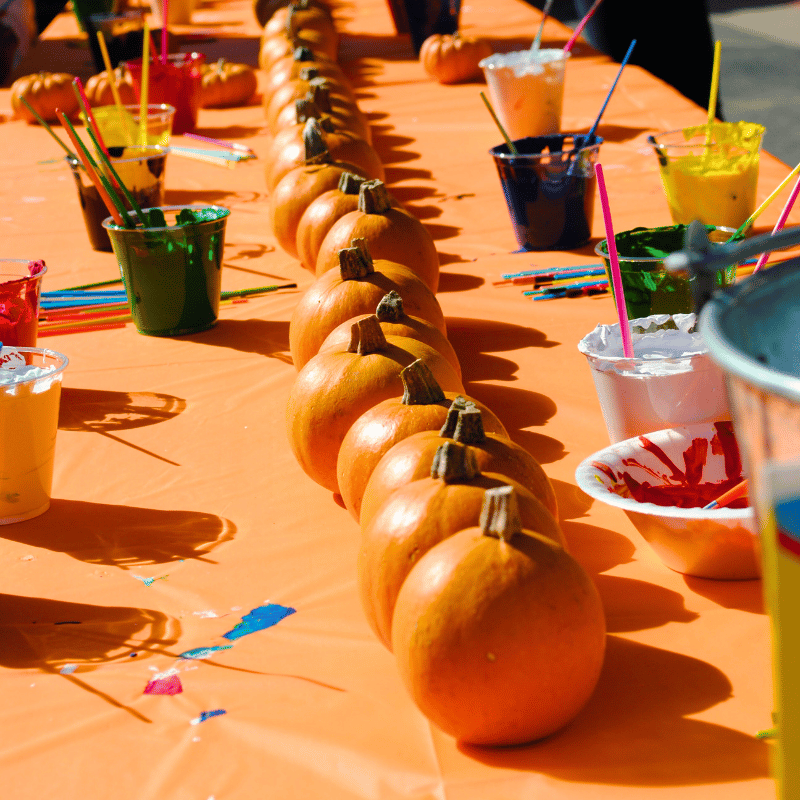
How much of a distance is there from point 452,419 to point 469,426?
1.0 inches

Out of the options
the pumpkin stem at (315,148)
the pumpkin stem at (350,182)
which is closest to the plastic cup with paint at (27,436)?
the pumpkin stem at (350,182)

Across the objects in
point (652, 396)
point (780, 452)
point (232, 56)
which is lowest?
point (232, 56)

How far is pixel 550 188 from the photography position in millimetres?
2834

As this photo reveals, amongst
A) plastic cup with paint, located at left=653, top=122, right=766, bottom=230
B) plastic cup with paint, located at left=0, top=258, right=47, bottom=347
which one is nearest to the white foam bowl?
plastic cup with paint, located at left=0, top=258, right=47, bottom=347

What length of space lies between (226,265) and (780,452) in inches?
105

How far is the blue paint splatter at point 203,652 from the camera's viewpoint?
130cm

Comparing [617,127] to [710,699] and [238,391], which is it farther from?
[710,699]

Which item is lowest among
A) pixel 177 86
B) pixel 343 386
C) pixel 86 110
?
pixel 177 86

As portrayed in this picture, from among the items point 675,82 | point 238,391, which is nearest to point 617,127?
point 675,82

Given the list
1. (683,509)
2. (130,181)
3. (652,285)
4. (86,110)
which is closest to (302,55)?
(130,181)

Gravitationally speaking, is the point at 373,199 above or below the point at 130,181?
above

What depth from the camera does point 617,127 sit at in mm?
4266

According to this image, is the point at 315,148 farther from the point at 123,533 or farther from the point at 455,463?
the point at 455,463

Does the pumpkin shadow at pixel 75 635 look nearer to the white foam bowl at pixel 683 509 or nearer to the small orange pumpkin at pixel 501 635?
the small orange pumpkin at pixel 501 635
